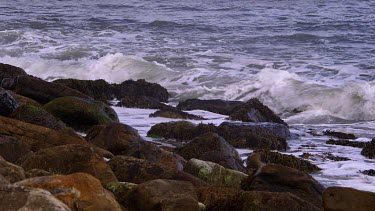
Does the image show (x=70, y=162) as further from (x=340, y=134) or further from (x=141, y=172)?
(x=340, y=134)

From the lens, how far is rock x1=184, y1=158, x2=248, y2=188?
5984 mm

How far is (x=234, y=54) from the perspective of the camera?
18.2 m

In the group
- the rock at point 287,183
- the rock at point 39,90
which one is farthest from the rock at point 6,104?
the rock at point 287,183

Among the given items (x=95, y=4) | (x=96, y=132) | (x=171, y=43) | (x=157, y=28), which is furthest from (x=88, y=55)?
(x=95, y=4)

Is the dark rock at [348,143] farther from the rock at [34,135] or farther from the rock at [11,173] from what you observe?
the rock at [11,173]

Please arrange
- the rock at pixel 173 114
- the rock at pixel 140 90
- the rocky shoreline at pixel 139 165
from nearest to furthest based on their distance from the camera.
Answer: the rocky shoreline at pixel 139 165 → the rock at pixel 173 114 → the rock at pixel 140 90

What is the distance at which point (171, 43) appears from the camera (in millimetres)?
20500

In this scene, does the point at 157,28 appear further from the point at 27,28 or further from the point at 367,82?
the point at 367,82

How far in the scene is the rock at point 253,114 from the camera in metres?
10.7

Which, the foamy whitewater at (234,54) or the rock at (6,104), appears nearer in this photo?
the rock at (6,104)

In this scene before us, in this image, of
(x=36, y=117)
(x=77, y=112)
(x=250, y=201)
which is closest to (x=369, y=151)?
(x=77, y=112)

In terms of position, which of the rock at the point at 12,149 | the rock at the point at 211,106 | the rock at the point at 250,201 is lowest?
the rock at the point at 211,106

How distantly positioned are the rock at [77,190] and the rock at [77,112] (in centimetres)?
469

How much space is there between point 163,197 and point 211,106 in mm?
7641
